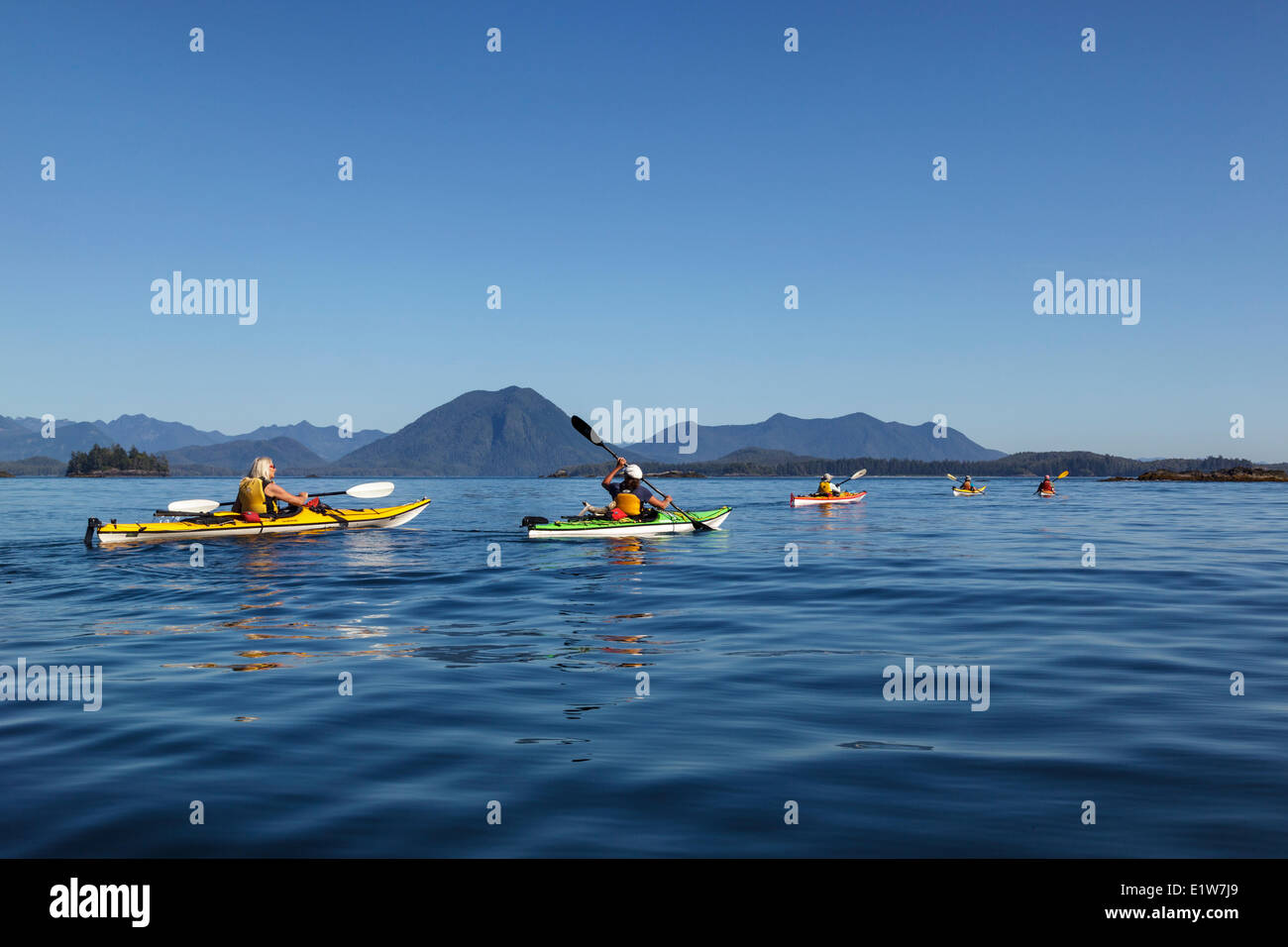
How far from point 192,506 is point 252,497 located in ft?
7.85

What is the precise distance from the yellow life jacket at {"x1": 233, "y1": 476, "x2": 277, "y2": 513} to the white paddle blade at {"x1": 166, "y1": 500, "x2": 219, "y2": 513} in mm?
1417

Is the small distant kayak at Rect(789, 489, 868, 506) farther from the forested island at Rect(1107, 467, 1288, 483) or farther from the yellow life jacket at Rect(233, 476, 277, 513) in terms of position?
the forested island at Rect(1107, 467, 1288, 483)

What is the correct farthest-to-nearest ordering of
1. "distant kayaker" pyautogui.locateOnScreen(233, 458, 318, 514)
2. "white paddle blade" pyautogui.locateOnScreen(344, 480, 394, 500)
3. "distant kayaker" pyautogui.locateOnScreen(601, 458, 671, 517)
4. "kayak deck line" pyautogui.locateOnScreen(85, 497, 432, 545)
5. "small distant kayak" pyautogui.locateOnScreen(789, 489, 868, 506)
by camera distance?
"small distant kayak" pyautogui.locateOnScreen(789, 489, 868, 506)
"white paddle blade" pyautogui.locateOnScreen(344, 480, 394, 500)
"distant kayaker" pyautogui.locateOnScreen(601, 458, 671, 517)
"distant kayaker" pyautogui.locateOnScreen(233, 458, 318, 514)
"kayak deck line" pyautogui.locateOnScreen(85, 497, 432, 545)

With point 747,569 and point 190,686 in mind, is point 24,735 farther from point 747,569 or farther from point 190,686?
point 747,569

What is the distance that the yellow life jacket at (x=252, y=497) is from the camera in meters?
25.7

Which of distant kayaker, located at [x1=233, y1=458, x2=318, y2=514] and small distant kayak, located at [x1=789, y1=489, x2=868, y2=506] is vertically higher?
distant kayaker, located at [x1=233, y1=458, x2=318, y2=514]

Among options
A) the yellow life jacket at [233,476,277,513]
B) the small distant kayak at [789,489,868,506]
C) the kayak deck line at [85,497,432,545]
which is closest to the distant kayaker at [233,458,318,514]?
the yellow life jacket at [233,476,277,513]

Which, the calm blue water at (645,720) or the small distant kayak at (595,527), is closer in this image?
the calm blue water at (645,720)

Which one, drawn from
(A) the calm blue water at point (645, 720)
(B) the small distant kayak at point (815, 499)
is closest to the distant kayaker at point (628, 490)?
(A) the calm blue water at point (645, 720)

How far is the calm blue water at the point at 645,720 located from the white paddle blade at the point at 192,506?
742cm

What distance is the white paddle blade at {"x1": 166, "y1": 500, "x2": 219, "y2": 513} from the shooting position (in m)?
26.0

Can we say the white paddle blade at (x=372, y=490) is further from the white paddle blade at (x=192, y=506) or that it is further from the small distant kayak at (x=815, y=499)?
the small distant kayak at (x=815, y=499)

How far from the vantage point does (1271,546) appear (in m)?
26.5
